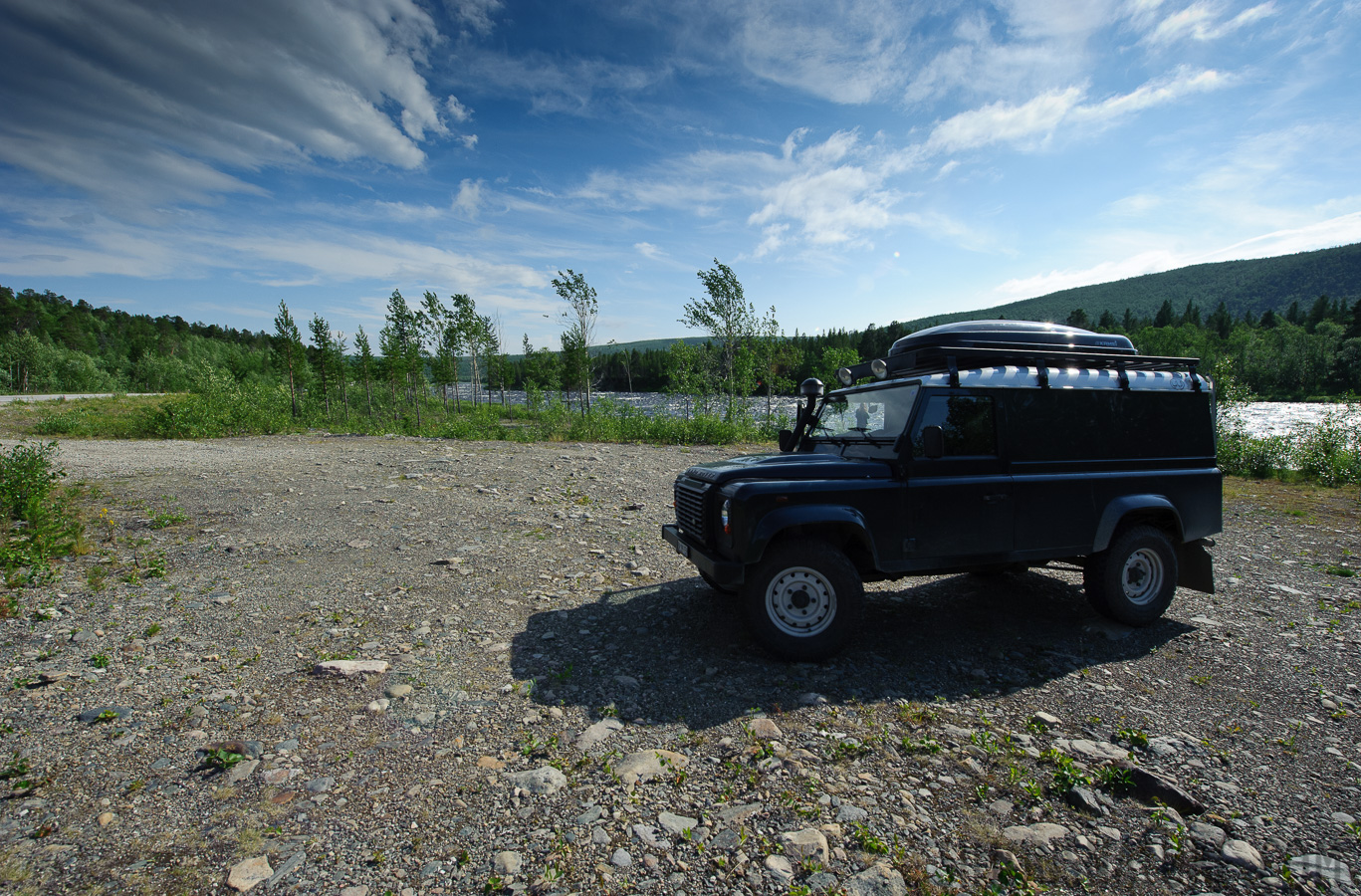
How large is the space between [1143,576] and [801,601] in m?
3.81

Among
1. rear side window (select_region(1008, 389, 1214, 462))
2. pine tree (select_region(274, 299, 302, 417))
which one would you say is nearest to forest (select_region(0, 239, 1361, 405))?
pine tree (select_region(274, 299, 302, 417))

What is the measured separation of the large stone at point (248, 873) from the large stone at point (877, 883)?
2.55 m

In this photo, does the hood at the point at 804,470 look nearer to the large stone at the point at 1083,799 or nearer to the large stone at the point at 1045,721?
the large stone at the point at 1045,721

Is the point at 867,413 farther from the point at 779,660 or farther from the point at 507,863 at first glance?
the point at 507,863

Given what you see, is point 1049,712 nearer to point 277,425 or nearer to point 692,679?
point 692,679

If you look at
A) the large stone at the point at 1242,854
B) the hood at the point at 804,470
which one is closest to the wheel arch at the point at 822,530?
the hood at the point at 804,470

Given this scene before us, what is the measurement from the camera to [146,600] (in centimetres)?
537

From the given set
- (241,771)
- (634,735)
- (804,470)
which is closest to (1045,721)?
(804,470)

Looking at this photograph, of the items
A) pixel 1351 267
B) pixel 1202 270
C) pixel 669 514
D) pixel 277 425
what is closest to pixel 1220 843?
pixel 669 514

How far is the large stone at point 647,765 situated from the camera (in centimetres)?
317

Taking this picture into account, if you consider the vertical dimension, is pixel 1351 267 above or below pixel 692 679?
above

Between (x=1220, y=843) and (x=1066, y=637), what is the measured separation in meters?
2.68

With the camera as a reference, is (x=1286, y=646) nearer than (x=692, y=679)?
No

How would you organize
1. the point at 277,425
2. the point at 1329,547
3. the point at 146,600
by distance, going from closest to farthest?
1. the point at 146,600
2. the point at 1329,547
3. the point at 277,425
